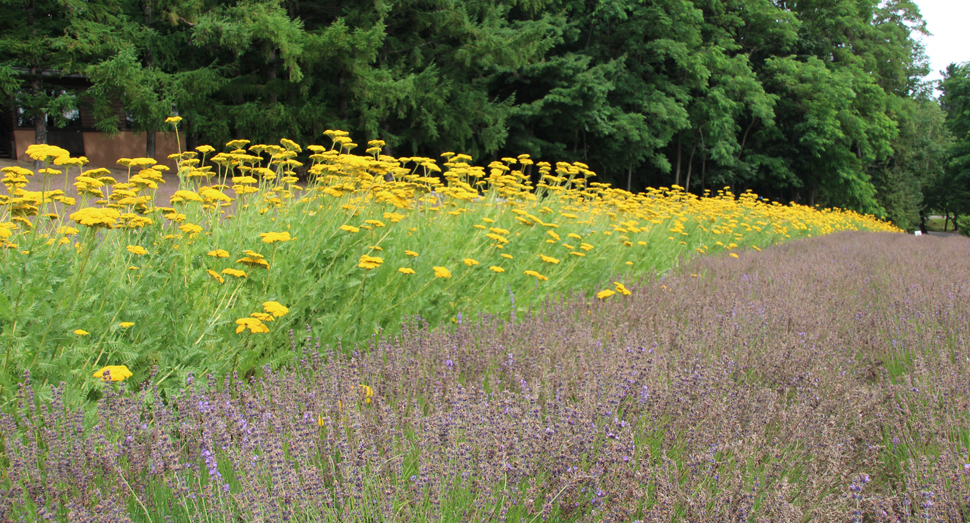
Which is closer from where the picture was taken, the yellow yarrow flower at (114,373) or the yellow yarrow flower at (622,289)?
the yellow yarrow flower at (114,373)

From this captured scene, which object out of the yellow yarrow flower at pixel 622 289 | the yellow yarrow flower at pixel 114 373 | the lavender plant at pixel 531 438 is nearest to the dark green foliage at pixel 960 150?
the yellow yarrow flower at pixel 622 289

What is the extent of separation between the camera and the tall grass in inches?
91.0

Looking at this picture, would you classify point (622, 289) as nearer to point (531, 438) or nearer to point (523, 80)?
point (531, 438)

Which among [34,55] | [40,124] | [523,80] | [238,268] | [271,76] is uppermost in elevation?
[523,80]

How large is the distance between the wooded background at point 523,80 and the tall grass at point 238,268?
13043 millimetres

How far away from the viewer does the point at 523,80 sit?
23.2 meters

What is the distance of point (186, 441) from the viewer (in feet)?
5.72

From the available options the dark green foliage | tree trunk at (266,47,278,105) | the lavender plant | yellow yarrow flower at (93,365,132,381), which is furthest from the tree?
the dark green foliage

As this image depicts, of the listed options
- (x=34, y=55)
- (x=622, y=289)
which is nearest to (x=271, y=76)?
(x=34, y=55)

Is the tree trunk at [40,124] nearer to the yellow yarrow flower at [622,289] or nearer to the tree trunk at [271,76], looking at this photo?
the tree trunk at [271,76]

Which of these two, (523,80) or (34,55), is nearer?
(34,55)

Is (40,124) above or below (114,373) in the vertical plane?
above

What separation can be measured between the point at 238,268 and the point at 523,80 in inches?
840

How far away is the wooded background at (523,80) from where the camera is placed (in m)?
16.9
